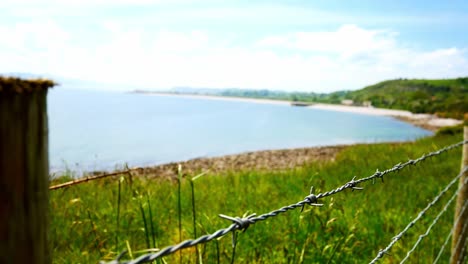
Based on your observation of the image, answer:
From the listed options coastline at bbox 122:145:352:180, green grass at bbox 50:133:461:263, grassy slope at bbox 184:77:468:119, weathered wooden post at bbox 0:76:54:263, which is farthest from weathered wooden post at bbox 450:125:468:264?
grassy slope at bbox 184:77:468:119

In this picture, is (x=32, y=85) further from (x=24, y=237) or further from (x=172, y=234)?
(x=172, y=234)

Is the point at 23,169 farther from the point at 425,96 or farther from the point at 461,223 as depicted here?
the point at 425,96

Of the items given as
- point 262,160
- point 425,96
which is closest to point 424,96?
point 425,96

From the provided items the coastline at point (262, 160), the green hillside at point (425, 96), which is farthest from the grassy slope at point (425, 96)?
the coastline at point (262, 160)

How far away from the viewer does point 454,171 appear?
10469 mm

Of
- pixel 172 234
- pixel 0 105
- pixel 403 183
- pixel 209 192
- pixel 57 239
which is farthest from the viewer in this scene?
pixel 403 183

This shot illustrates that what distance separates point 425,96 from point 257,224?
4264 inches

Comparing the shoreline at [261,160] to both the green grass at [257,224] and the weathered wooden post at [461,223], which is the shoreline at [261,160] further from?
the weathered wooden post at [461,223]

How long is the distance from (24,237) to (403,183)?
28.0ft

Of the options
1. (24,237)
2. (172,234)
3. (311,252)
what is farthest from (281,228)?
(24,237)

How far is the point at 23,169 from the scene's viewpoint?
771 millimetres

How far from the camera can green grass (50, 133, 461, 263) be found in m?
3.91

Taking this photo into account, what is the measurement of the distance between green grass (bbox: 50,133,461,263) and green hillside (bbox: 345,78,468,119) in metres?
66.7

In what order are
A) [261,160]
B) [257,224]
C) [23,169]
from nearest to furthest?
[23,169] → [257,224] → [261,160]
